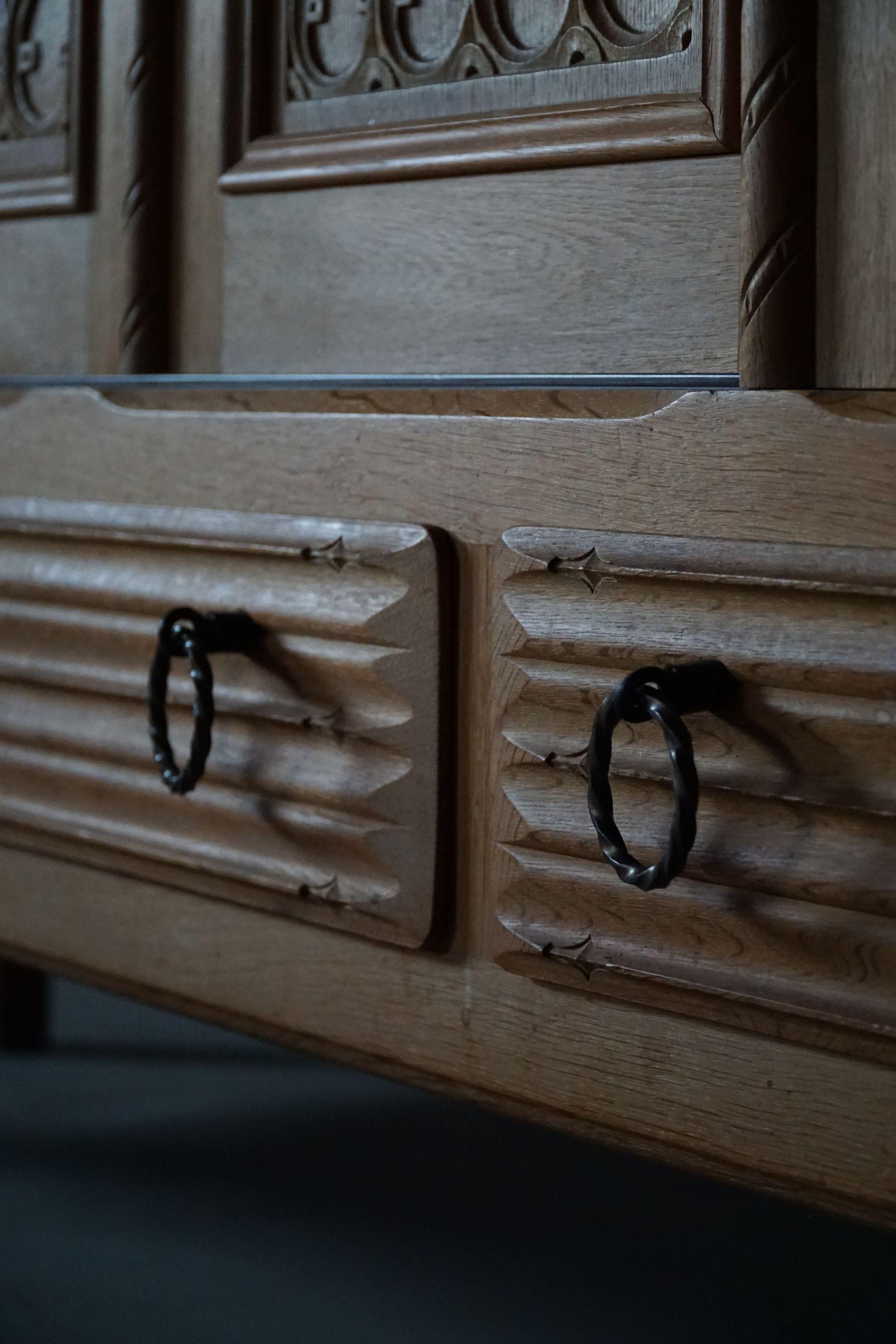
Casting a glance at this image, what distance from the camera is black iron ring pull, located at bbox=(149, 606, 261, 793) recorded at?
1.80 ft

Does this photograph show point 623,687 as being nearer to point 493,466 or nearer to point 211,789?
point 493,466

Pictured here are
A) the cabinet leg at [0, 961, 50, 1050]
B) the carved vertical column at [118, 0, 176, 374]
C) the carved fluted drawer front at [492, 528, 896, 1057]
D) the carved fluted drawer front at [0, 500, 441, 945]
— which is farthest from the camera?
the cabinet leg at [0, 961, 50, 1050]

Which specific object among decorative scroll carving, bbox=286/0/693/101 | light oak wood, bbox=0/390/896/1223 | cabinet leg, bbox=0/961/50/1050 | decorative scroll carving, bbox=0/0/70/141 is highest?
decorative scroll carving, bbox=0/0/70/141

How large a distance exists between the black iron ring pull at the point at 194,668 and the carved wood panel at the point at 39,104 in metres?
0.25

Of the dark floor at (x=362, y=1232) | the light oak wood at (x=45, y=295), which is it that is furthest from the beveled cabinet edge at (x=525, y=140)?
the dark floor at (x=362, y=1232)

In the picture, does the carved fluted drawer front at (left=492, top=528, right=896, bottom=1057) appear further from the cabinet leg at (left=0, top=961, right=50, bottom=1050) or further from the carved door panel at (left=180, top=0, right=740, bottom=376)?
the cabinet leg at (left=0, top=961, right=50, bottom=1050)

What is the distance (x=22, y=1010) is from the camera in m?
1.02

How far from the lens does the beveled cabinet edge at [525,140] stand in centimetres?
49

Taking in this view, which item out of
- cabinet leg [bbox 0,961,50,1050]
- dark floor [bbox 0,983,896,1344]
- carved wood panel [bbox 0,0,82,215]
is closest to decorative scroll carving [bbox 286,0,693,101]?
carved wood panel [bbox 0,0,82,215]

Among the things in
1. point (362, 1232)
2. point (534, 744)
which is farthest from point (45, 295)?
point (362, 1232)

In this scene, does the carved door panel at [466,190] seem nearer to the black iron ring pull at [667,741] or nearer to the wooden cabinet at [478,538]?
the wooden cabinet at [478,538]

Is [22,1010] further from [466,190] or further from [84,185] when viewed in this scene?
[466,190]

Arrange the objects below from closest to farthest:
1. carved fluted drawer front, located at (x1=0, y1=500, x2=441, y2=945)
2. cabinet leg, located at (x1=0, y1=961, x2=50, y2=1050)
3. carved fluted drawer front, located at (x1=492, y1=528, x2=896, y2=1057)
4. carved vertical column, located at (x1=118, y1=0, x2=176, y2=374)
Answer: carved fluted drawer front, located at (x1=492, y1=528, x2=896, y2=1057) → carved fluted drawer front, located at (x1=0, y1=500, x2=441, y2=945) → carved vertical column, located at (x1=118, y1=0, x2=176, y2=374) → cabinet leg, located at (x1=0, y1=961, x2=50, y2=1050)

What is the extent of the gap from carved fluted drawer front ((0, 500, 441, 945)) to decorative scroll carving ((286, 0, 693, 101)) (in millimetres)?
186
